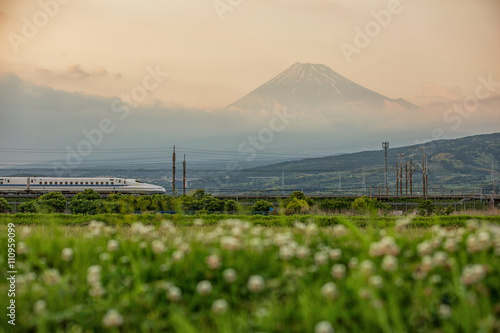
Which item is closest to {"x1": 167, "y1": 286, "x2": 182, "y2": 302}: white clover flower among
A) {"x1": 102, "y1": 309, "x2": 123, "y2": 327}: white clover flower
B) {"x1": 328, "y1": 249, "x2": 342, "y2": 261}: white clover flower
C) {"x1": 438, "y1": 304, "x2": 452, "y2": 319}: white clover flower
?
{"x1": 102, "y1": 309, "x2": 123, "y2": 327}: white clover flower

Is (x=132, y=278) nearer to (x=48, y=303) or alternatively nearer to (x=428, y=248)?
(x=48, y=303)

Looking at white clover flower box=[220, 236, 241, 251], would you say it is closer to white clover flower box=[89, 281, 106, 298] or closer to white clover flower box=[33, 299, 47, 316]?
white clover flower box=[89, 281, 106, 298]

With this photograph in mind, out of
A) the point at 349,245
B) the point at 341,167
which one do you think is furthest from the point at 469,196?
the point at 341,167

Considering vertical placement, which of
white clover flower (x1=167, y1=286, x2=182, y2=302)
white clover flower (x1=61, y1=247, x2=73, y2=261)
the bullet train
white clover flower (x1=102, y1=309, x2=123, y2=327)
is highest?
white clover flower (x1=61, y1=247, x2=73, y2=261)

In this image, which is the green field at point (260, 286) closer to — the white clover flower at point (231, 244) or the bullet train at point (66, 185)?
the white clover flower at point (231, 244)

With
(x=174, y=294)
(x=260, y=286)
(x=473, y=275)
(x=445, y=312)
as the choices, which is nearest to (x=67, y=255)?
(x=174, y=294)

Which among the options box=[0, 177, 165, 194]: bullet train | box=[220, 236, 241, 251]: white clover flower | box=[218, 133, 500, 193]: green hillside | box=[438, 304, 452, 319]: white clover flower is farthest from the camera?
box=[218, 133, 500, 193]: green hillside
